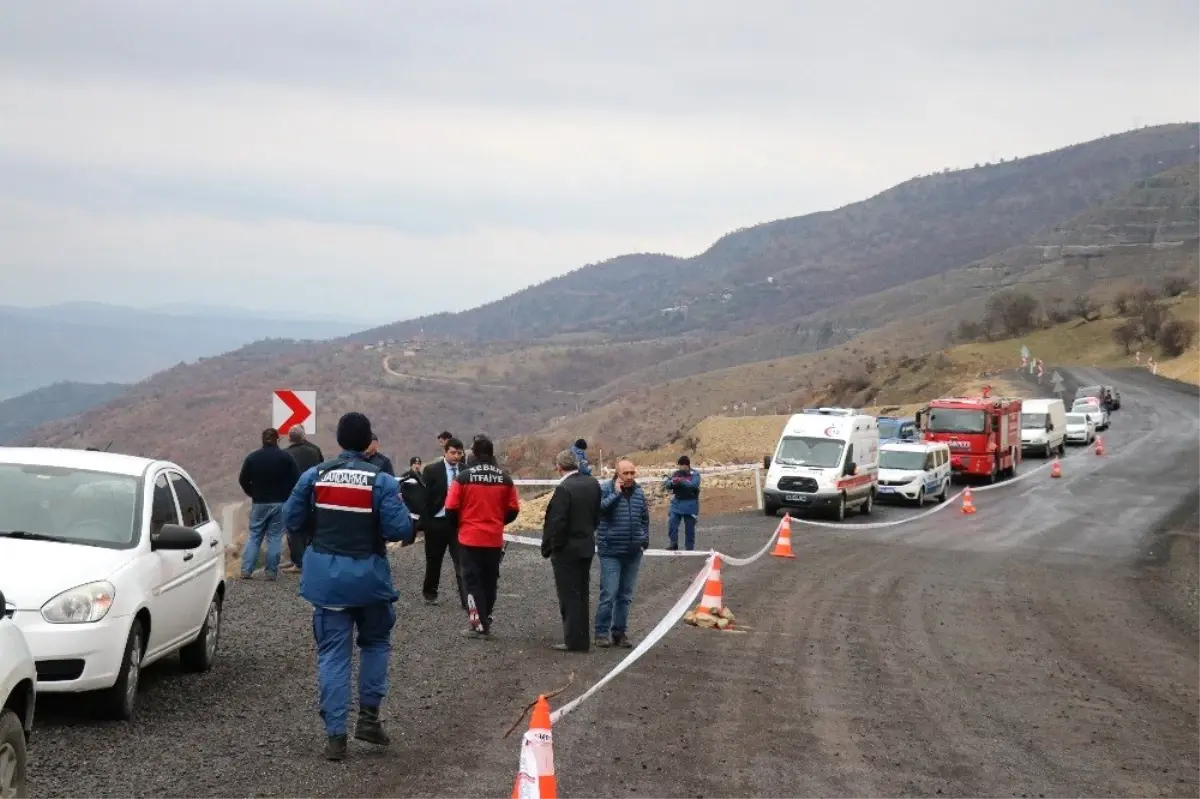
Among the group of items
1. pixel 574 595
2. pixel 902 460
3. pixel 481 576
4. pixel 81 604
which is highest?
pixel 81 604

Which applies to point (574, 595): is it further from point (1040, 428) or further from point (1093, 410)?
point (1093, 410)

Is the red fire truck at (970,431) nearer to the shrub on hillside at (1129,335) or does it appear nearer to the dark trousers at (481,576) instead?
the dark trousers at (481,576)

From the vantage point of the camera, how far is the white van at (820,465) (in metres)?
32.1

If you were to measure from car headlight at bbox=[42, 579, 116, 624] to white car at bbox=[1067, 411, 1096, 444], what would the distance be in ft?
180

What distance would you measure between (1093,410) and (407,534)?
59030 millimetres

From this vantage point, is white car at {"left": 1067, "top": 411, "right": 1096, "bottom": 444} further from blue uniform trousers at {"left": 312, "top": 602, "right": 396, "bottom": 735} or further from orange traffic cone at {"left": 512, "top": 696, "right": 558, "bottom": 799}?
orange traffic cone at {"left": 512, "top": 696, "right": 558, "bottom": 799}

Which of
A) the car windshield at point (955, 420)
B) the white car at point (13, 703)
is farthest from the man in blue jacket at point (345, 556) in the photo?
the car windshield at point (955, 420)

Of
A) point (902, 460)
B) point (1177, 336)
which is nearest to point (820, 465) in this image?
point (902, 460)

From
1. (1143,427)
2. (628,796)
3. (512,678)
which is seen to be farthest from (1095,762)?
(1143,427)

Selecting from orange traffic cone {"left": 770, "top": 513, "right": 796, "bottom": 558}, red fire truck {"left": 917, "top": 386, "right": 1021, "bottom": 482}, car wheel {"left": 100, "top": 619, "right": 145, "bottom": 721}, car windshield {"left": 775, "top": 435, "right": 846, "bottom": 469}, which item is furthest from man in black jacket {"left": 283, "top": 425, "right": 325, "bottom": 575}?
red fire truck {"left": 917, "top": 386, "right": 1021, "bottom": 482}

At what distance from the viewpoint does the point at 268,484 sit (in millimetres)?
17188

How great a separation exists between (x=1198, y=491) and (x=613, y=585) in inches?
1271

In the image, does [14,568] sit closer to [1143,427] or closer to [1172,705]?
[1172,705]

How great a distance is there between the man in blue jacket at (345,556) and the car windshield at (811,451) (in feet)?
81.3
